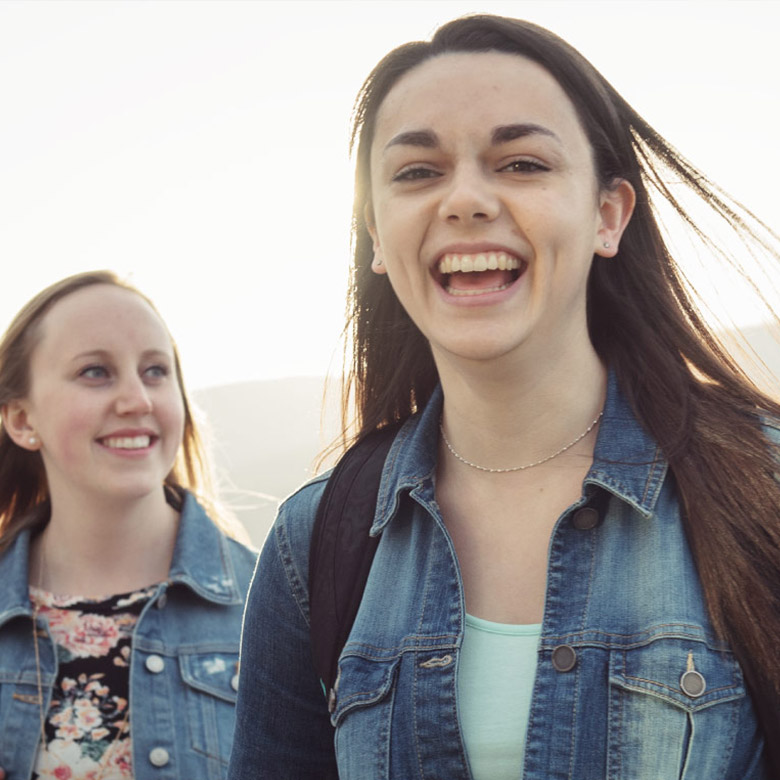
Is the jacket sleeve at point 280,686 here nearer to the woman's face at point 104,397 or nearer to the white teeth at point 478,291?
the white teeth at point 478,291

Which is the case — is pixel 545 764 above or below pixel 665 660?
below

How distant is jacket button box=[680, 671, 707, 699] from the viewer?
1.80 m

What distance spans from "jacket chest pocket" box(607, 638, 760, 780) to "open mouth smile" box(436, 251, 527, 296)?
74 cm

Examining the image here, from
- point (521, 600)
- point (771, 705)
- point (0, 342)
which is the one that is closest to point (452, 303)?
point (521, 600)

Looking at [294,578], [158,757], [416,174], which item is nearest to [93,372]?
[158,757]

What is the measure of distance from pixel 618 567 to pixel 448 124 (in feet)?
3.08

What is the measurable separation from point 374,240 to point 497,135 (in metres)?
0.55

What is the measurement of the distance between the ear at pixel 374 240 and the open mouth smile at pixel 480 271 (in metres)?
0.35

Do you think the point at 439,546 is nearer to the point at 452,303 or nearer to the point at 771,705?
the point at 452,303

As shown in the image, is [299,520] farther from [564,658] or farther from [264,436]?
[264,436]

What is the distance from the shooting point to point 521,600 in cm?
208

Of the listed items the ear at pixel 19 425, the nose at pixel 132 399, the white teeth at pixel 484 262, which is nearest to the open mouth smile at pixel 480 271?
the white teeth at pixel 484 262

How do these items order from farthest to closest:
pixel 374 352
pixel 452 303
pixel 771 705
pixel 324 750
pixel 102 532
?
1. pixel 102 532
2. pixel 374 352
3. pixel 324 750
4. pixel 452 303
5. pixel 771 705

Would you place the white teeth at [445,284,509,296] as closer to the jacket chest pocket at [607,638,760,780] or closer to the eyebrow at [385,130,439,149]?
the eyebrow at [385,130,439,149]
